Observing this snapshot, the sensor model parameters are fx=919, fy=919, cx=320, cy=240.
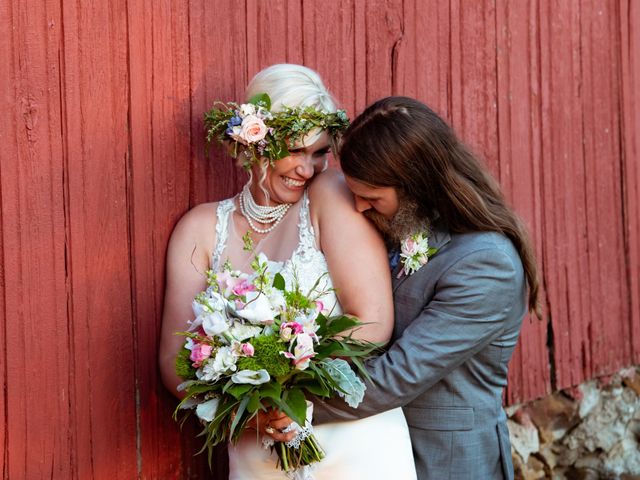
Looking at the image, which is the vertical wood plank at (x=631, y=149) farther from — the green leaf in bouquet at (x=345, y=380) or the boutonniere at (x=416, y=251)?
the green leaf in bouquet at (x=345, y=380)

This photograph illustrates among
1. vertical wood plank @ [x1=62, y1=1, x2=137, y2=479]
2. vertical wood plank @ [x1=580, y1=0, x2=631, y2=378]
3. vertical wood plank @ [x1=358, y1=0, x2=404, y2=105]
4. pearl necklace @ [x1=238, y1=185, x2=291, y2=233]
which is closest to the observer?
vertical wood plank @ [x1=62, y1=1, x2=137, y2=479]

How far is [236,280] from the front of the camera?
3.14 m

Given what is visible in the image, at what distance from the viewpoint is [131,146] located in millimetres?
3732

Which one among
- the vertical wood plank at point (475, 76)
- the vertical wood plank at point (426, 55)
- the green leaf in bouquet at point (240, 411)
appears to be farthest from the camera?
the vertical wood plank at point (475, 76)

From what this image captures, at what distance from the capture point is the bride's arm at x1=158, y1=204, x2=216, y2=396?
3.71 m

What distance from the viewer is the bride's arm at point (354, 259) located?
3486 millimetres

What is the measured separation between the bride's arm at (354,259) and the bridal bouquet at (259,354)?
0.26m

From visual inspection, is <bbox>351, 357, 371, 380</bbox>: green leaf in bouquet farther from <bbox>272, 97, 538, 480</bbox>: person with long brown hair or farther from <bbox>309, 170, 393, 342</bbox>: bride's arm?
<bbox>309, 170, 393, 342</bbox>: bride's arm

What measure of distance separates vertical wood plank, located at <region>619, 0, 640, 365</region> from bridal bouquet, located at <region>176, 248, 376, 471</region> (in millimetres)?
3749

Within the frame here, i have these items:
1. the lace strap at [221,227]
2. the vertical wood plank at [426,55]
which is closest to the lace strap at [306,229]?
the lace strap at [221,227]

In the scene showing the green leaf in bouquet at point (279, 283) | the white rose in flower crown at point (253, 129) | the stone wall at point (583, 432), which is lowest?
the stone wall at point (583, 432)

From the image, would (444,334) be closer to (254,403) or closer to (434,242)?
(434,242)

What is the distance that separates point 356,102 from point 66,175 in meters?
1.73

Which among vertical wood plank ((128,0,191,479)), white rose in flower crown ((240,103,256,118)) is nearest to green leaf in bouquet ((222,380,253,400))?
vertical wood plank ((128,0,191,479))
